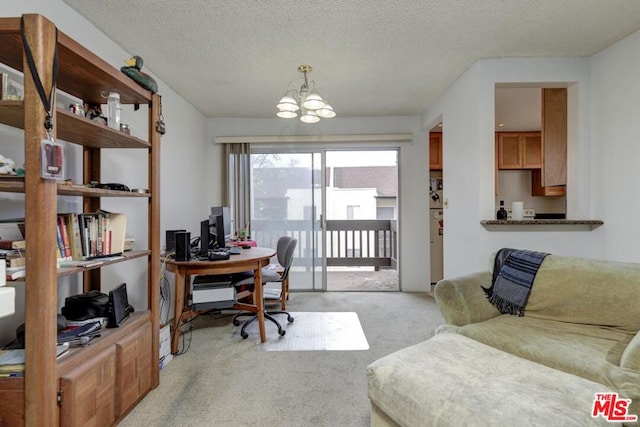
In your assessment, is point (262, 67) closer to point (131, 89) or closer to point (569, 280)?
point (131, 89)

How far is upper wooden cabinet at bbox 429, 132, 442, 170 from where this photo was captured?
4.34 meters

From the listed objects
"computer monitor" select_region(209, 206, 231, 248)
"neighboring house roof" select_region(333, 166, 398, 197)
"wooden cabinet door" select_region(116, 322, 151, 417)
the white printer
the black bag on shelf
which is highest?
"neighboring house roof" select_region(333, 166, 398, 197)

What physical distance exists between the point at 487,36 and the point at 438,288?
1.84 m

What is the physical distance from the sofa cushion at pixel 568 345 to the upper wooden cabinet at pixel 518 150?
345 centimetres

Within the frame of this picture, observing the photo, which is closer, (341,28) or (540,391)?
(540,391)

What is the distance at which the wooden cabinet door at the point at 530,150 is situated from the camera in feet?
14.5

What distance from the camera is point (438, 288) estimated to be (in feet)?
5.92

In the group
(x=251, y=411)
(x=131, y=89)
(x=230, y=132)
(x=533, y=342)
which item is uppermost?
(x=230, y=132)

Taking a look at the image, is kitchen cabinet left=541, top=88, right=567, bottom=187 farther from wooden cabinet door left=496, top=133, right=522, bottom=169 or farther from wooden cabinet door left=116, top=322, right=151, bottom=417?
wooden cabinet door left=116, top=322, right=151, bottom=417

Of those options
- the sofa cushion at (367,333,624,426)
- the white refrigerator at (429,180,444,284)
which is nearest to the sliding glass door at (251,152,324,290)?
the white refrigerator at (429,180,444,284)

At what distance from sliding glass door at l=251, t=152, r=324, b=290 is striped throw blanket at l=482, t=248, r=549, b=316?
8.00 feet

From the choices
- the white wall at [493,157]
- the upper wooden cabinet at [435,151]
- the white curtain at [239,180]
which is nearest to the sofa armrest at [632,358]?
the white wall at [493,157]

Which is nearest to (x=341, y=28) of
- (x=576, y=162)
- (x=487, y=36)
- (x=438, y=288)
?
(x=487, y=36)

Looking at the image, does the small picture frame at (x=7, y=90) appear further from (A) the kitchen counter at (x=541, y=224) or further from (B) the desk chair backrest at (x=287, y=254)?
(A) the kitchen counter at (x=541, y=224)
